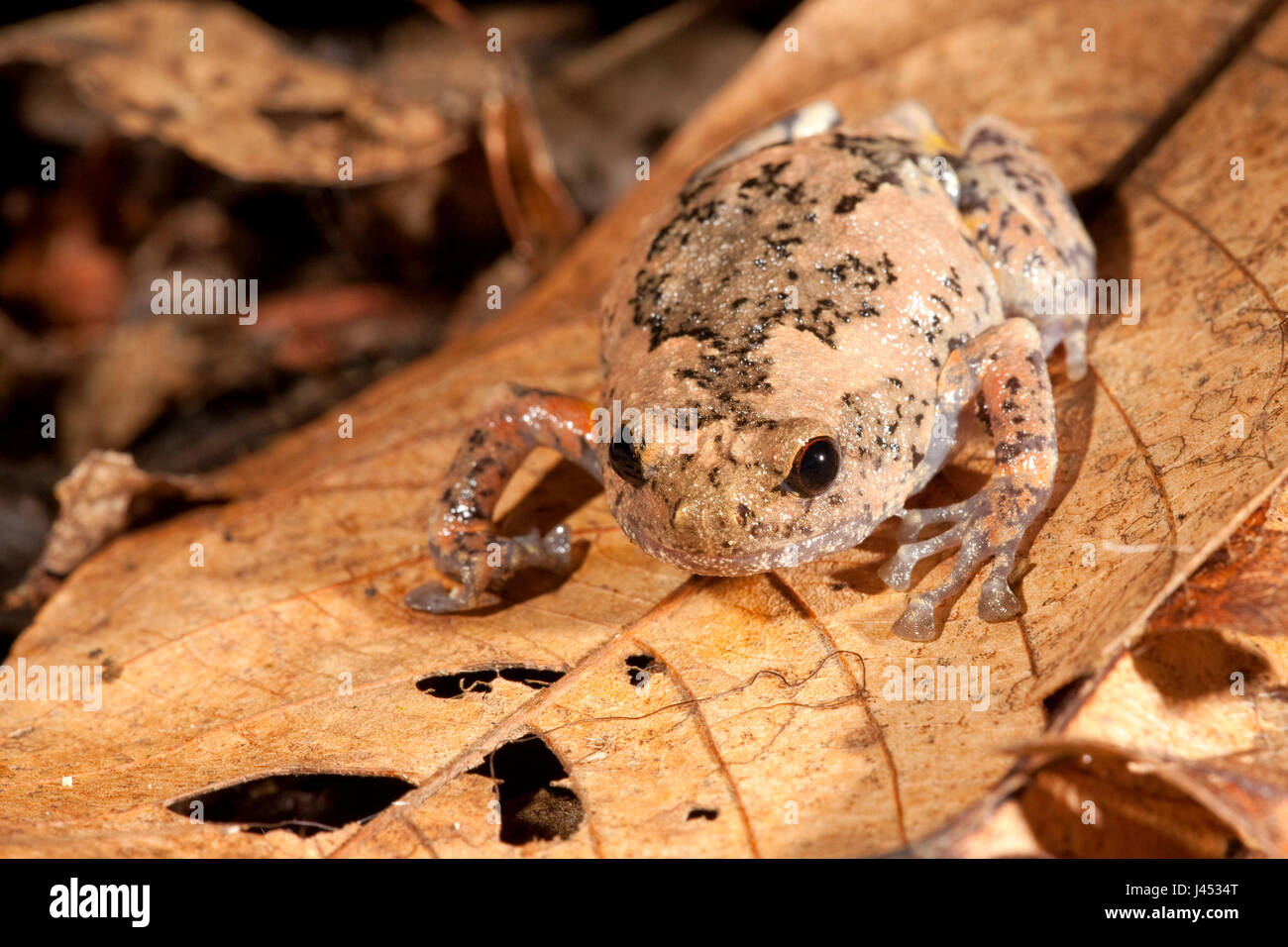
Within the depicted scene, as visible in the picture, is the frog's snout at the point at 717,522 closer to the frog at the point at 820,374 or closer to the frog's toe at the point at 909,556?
the frog at the point at 820,374

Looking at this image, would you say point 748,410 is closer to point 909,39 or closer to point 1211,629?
point 1211,629

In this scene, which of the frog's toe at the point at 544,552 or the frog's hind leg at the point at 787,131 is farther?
the frog's hind leg at the point at 787,131

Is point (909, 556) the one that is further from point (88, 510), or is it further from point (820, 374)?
point (88, 510)

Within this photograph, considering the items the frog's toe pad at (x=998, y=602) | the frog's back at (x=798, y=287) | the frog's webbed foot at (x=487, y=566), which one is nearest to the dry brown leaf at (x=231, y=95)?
the frog's back at (x=798, y=287)

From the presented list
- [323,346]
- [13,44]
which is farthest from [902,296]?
[13,44]

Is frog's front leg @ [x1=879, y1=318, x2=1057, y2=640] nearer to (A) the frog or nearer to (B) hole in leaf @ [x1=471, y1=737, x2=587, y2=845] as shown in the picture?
(A) the frog

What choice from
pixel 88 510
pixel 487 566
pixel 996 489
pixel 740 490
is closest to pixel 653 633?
pixel 740 490

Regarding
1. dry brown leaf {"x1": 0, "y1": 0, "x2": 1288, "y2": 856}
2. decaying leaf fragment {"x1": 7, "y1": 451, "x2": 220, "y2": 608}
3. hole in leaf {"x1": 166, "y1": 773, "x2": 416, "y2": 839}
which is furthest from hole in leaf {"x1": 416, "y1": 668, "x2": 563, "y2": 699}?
decaying leaf fragment {"x1": 7, "y1": 451, "x2": 220, "y2": 608}
